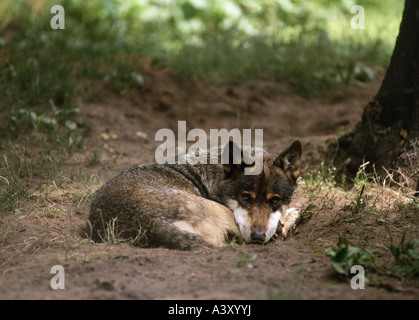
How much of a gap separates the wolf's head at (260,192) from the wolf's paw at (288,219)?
115mm

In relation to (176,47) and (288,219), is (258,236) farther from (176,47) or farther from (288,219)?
(176,47)

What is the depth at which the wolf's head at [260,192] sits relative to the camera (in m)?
4.88

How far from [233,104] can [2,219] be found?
17.1 feet

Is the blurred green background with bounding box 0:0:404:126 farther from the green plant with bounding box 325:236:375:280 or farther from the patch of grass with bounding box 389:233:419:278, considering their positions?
the patch of grass with bounding box 389:233:419:278

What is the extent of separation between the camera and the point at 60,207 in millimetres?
5508

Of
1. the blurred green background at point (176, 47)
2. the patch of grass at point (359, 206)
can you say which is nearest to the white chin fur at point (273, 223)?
the patch of grass at point (359, 206)

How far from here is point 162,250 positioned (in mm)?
4188

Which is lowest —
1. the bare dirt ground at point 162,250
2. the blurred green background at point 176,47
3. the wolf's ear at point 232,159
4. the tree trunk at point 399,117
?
the bare dirt ground at point 162,250

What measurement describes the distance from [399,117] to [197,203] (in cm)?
289

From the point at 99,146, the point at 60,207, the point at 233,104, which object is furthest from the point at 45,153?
Result: the point at 233,104

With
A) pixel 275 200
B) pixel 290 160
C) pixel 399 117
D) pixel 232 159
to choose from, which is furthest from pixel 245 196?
pixel 399 117

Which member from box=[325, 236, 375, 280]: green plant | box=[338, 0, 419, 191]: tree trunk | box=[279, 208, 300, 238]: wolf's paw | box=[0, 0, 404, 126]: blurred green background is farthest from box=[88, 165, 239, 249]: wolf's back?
box=[0, 0, 404, 126]: blurred green background

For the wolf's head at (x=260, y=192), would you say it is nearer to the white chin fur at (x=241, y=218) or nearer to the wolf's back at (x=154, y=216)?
the white chin fur at (x=241, y=218)

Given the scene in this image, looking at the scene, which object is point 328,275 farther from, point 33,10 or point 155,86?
point 33,10
